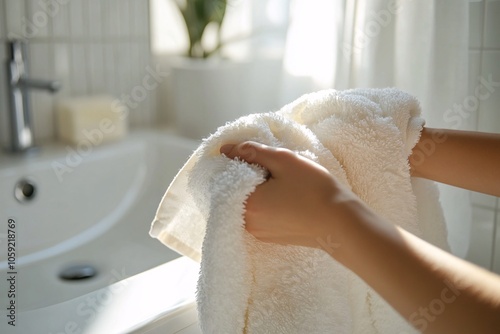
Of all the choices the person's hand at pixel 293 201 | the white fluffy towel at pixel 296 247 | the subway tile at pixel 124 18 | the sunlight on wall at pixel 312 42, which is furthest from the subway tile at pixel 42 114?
the person's hand at pixel 293 201

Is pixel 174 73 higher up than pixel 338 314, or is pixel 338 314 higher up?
pixel 174 73

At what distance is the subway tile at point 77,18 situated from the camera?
1015 mm

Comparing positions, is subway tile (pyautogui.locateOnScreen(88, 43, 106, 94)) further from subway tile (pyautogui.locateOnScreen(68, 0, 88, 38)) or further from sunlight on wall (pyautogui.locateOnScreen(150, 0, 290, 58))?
sunlight on wall (pyautogui.locateOnScreen(150, 0, 290, 58))

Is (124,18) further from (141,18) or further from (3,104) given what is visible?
(3,104)

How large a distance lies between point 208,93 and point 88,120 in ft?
0.88

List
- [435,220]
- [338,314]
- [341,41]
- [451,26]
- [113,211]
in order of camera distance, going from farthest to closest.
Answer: [113,211], [341,41], [451,26], [435,220], [338,314]

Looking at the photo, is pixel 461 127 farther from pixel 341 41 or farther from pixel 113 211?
pixel 113 211

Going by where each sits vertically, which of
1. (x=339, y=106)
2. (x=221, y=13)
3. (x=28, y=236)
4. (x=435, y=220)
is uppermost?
(x=221, y=13)

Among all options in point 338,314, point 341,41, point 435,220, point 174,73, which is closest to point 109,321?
point 338,314

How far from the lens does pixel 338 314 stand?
45 centimetres

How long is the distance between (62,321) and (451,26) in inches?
24.8

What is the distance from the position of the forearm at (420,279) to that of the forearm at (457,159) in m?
0.21

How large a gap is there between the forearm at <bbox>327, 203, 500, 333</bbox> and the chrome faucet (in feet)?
2.31

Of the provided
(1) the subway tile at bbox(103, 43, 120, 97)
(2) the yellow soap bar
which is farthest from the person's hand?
(1) the subway tile at bbox(103, 43, 120, 97)
